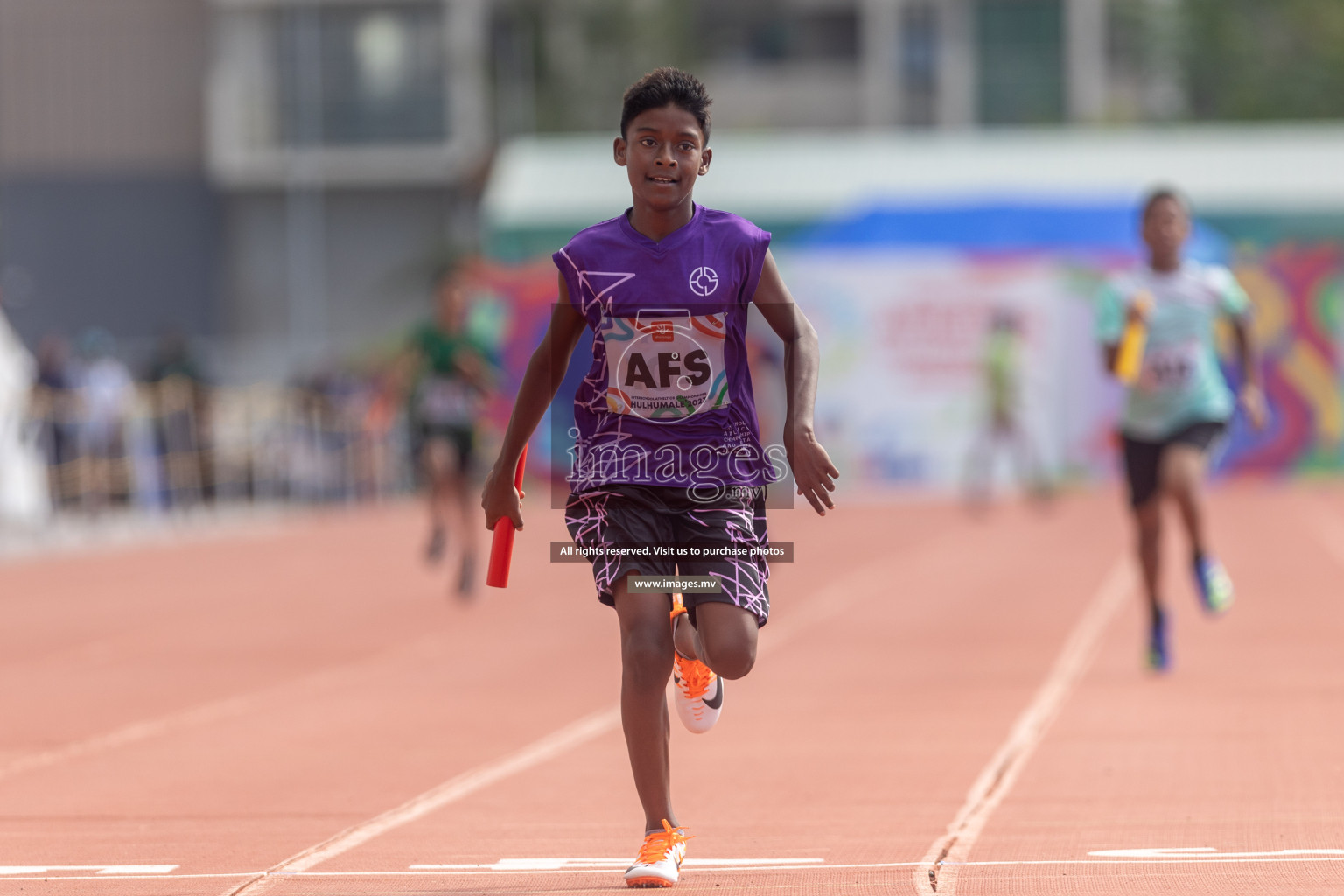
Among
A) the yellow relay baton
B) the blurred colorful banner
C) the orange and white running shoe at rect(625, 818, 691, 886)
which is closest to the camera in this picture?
the orange and white running shoe at rect(625, 818, 691, 886)

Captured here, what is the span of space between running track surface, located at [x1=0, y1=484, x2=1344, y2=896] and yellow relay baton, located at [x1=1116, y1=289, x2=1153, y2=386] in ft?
4.60

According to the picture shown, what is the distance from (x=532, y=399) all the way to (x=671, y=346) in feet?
1.24

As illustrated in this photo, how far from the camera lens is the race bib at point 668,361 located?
17.0 ft

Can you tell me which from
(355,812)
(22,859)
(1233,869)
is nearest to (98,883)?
(22,859)

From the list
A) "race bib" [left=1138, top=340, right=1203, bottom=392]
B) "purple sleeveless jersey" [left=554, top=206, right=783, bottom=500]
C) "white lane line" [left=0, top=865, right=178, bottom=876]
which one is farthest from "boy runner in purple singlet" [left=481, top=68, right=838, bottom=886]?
"race bib" [left=1138, top=340, right=1203, bottom=392]

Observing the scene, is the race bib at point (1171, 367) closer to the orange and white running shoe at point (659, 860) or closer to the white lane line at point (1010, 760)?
the white lane line at point (1010, 760)

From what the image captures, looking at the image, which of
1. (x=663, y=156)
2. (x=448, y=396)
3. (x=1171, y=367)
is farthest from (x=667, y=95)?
(x=448, y=396)

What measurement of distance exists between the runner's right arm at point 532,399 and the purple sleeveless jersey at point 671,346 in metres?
0.06

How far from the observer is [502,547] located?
5.26 metres

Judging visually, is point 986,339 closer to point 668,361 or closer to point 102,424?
point 102,424

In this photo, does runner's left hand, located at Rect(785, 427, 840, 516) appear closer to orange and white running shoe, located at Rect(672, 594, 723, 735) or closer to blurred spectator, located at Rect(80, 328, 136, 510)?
orange and white running shoe, located at Rect(672, 594, 723, 735)

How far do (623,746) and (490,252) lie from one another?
22.2 meters

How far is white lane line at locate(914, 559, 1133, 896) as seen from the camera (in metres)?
5.48

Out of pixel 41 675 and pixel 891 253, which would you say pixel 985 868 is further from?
pixel 891 253
